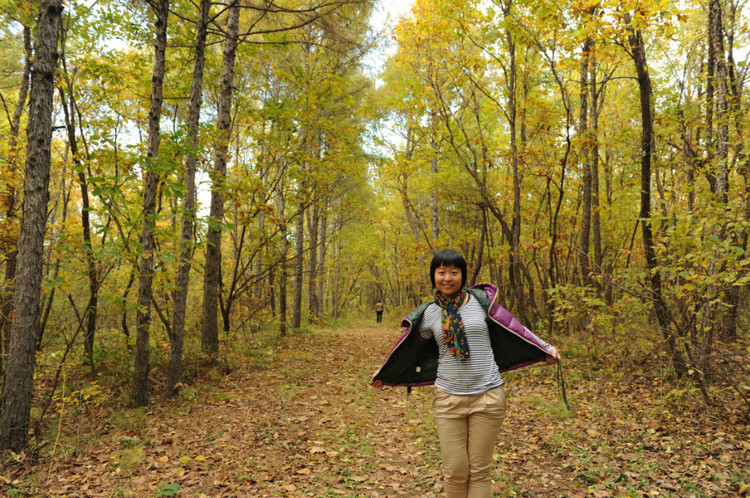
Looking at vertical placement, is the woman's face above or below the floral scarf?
above

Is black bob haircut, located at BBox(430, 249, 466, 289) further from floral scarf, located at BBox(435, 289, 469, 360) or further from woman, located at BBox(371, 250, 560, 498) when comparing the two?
floral scarf, located at BBox(435, 289, 469, 360)

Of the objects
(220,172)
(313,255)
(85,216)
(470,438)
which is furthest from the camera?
(313,255)

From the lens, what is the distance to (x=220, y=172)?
25.0 ft

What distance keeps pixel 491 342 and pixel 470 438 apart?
767mm

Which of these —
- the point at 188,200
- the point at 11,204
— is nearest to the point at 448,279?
the point at 188,200

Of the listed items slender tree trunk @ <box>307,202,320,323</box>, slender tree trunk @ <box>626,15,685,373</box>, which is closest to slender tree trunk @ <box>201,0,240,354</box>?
slender tree trunk @ <box>307,202,320,323</box>

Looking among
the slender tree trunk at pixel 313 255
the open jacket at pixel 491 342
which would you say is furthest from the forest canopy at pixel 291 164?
the open jacket at pixel 491 342

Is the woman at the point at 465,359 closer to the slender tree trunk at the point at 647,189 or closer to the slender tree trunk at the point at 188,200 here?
the slender tree trunk at the point at 647,189

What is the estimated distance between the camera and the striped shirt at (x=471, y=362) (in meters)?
2.79

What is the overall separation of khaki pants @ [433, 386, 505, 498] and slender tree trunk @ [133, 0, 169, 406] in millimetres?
4983

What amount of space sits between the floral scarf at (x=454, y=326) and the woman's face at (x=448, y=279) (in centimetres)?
8

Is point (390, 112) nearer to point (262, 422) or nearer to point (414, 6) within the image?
point (414, 6)

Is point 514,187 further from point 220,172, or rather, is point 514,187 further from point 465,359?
point 465,359

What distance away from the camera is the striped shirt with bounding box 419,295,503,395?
9.14 feet
